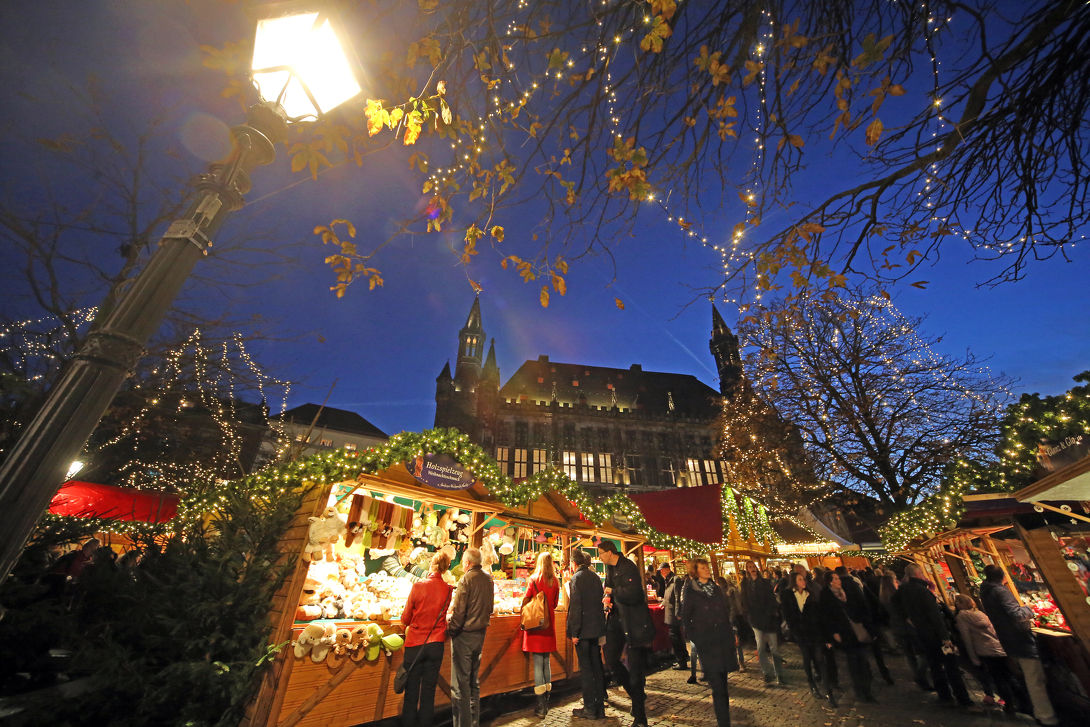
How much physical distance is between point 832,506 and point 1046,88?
17923 mm

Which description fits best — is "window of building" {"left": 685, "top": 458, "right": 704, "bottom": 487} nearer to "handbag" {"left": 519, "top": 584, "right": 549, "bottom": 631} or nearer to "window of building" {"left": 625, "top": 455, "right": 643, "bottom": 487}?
"window of building" {"left": 625, "top": 455, "right": 643, "bottom": 487}

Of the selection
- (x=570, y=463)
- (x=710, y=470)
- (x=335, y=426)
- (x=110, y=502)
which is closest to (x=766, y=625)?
(x=110, y=502)

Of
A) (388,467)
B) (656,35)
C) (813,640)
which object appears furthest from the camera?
(813,640)

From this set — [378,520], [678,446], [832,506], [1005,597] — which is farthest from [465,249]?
[678,446]

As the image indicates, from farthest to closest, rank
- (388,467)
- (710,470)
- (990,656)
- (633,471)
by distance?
1. (710,470)
2. (633,471)
3. (388,467)
4. (990,656)

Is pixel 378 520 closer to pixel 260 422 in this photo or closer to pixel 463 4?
pixel 463 4

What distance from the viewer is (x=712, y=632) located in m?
4.72

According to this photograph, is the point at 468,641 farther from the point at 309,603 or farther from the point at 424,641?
the point at 309,603

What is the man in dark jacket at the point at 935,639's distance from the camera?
17.3 feet

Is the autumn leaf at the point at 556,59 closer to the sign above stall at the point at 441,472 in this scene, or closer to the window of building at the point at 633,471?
the sign above stall at the point at 441,472

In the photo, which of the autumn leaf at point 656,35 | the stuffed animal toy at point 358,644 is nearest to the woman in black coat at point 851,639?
the stuffed animal toy at point 358,644

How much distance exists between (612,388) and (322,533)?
42.0m

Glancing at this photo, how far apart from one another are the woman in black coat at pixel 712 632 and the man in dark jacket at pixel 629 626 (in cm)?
51

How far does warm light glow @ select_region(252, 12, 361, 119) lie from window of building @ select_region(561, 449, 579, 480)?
3652 cm
